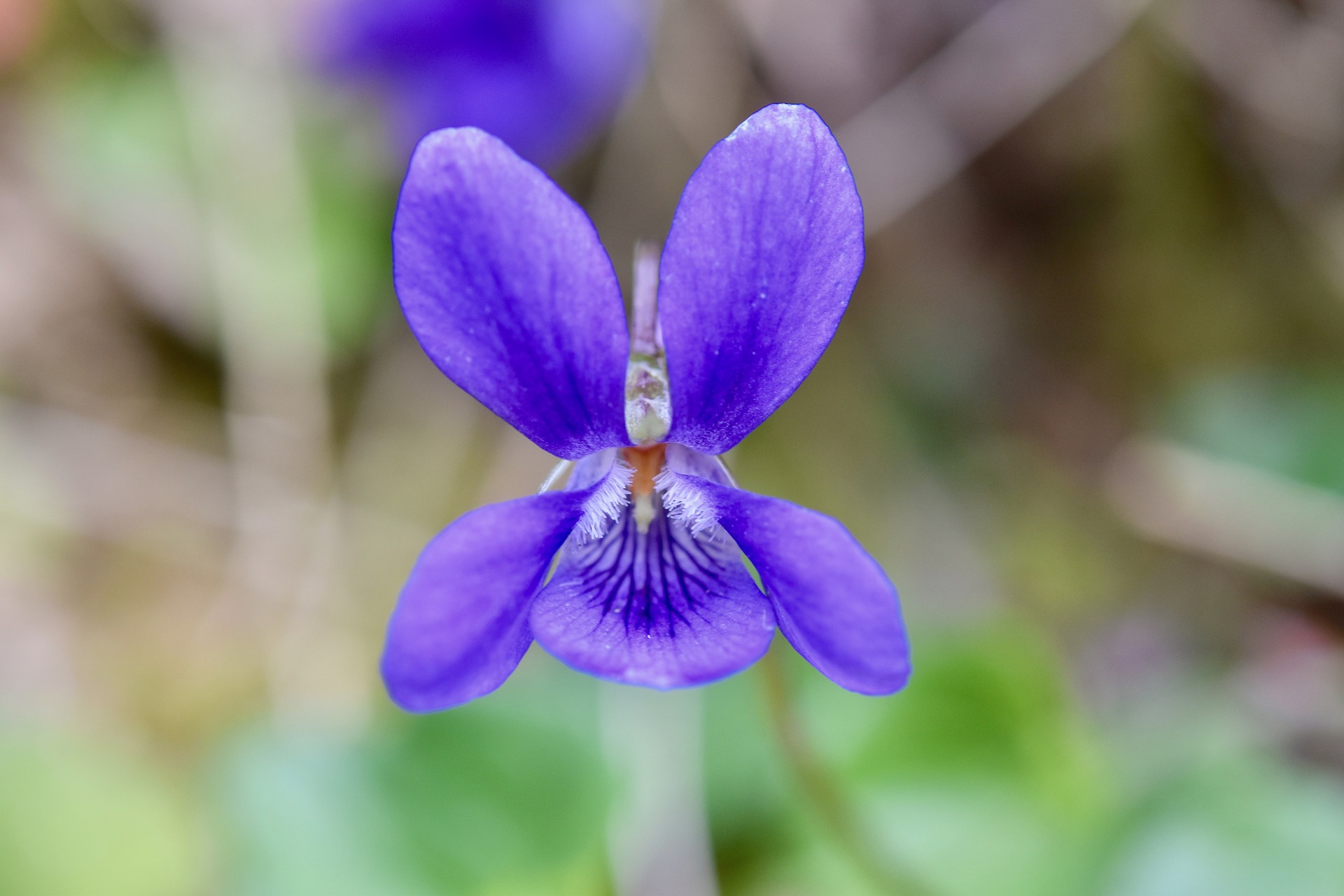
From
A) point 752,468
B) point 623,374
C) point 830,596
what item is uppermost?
point 752,468

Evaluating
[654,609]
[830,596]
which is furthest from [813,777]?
[830,596]

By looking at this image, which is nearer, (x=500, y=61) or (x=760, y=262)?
(x=760, y=262)

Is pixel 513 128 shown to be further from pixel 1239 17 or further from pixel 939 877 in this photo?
pixel 939 877

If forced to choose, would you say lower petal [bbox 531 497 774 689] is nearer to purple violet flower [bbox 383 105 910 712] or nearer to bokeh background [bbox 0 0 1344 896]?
purple violet flower [bbox 383 105 910 712]

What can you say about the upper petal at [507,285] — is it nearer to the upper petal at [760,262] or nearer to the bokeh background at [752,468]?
the upper petal at [760,262]

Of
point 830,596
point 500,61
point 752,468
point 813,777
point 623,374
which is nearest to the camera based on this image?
point 830,596

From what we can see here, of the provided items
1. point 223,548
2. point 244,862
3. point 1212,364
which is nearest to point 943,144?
point 1212,364

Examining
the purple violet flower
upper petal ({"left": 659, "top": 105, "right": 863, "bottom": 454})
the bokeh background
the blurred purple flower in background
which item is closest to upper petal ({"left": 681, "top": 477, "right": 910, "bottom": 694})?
the purple violet flower

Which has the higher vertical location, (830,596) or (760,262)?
(760,262)

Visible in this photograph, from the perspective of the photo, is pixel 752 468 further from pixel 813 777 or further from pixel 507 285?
pixel 507 285
